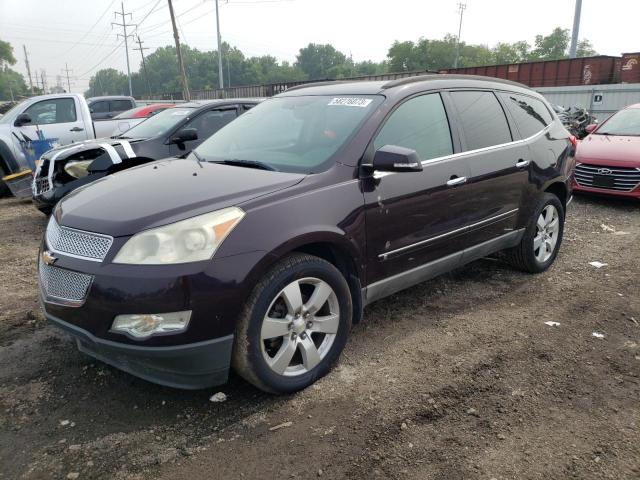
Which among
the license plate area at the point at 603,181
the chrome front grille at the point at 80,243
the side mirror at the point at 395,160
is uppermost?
the side mirror at the point at 395,160

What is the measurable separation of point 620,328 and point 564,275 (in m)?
1.26

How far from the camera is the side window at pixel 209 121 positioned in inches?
288

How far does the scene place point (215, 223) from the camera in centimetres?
259

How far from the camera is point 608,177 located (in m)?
8.09

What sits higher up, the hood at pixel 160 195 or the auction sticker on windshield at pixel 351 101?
the auction sticker on windshield at pixel 351 101

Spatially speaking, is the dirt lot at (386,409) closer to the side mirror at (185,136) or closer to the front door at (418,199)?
the front door at (418,199)

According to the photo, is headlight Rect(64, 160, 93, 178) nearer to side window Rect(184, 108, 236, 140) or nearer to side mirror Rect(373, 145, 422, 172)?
side window Rect(184, 108, 236, 140)

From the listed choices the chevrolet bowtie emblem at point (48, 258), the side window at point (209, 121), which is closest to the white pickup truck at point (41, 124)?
the side window at point (209, 121)

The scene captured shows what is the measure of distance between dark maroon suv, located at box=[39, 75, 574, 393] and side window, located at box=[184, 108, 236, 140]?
3244 millimetres

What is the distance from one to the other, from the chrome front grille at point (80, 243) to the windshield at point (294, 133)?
3.81ft

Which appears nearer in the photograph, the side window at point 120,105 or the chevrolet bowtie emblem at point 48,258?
the chevrolet bowtie emblem at point 48,258

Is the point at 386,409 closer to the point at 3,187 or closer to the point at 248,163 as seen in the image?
the point at 248,163

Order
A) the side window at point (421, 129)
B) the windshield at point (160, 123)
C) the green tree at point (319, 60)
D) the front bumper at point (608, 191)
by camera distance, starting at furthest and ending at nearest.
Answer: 1. the green tree at point (319, 60)
2. the front bumper at point (608, 191)
3. the windshield at point (160, 123)
4. the side window at point (421, 129)

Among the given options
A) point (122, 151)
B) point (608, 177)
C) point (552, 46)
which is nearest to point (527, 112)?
point (608, 177)
